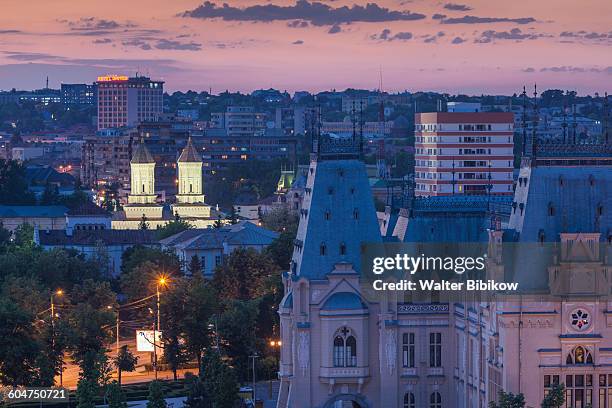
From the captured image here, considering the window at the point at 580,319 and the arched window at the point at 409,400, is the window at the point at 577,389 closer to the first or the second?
the window at the point at 580,319

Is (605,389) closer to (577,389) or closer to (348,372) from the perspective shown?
(577,389)

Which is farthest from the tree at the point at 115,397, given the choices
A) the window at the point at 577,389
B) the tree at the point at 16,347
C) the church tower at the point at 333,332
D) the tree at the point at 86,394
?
the window at the point at 577,389

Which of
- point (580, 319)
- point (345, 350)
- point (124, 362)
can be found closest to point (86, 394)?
point (345, 350)

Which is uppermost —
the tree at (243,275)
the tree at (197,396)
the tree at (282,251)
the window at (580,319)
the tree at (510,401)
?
the tree at (282,251)

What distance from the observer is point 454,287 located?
117062 millimetres

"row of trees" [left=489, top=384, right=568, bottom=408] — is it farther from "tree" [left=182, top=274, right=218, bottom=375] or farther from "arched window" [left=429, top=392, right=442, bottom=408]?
"tree" [left=182, top=274, right=218, bottom=375]

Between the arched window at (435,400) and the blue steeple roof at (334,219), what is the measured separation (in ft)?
26.5

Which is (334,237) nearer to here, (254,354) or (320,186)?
(320,186)

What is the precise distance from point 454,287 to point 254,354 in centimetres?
2388

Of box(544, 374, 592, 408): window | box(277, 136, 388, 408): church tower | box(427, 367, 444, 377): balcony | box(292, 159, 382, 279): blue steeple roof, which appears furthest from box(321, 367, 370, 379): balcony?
box(544, 374, 592, 408): window

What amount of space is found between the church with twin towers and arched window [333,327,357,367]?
8 cm

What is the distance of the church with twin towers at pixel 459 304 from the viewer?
10831 centimetres

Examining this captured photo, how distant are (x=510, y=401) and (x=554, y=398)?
2.13 m

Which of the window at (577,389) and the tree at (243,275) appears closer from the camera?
the window at (577,389)
